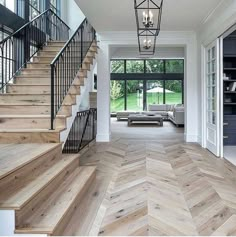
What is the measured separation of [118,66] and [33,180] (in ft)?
44.1

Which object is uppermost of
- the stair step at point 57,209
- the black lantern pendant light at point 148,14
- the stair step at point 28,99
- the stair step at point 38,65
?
the black lantern pendant light at point 148,14

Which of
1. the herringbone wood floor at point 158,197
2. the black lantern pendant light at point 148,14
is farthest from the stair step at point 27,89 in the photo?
the black lantern pendant light at point 148,14

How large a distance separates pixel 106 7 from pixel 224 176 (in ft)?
11.9

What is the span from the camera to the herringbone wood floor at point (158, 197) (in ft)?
7.98

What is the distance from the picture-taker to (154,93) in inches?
615

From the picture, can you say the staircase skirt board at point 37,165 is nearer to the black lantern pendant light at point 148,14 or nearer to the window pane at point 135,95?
the black lantern pendant light at point 148,14

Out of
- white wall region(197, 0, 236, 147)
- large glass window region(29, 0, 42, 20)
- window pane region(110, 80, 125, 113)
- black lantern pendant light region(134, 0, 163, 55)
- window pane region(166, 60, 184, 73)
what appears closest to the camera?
black lantern pendant light region(134, 0, 163, 55)

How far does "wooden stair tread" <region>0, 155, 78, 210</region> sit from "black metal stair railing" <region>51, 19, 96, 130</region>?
41.1 inches

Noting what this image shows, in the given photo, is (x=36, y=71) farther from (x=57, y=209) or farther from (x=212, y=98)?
(x=57, y=209)

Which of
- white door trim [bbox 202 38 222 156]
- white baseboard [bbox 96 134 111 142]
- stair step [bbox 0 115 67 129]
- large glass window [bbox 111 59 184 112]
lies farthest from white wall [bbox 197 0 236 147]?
large glass window [bbox 111 59 184 112]

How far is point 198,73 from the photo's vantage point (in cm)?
697

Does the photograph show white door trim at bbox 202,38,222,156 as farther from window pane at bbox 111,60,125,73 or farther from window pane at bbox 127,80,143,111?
window pane at bbox 111,60,125,73

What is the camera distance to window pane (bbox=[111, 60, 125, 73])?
51.2 feet

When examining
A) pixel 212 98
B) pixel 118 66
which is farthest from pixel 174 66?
pixel 212 98
